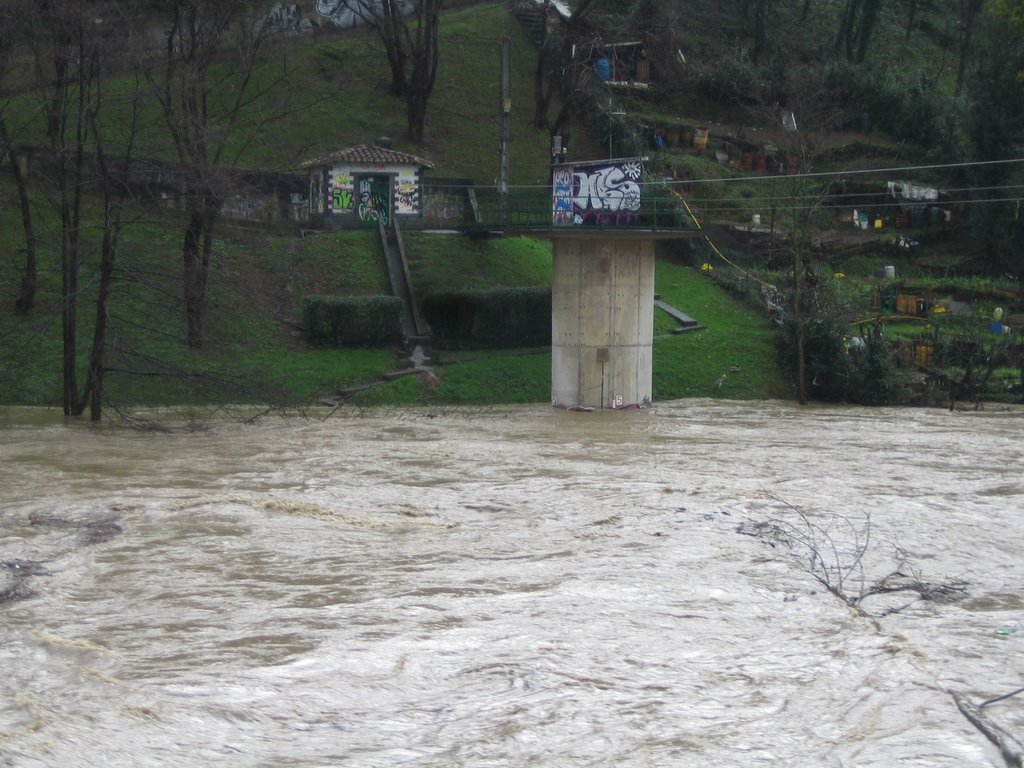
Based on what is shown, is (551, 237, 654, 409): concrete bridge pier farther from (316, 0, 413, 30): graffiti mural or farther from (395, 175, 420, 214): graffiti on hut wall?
(316, 0, 413, 30): graffiti mural

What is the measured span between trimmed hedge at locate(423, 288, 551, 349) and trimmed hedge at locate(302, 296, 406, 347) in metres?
1.96

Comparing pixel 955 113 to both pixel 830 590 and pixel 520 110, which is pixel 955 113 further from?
pixel 830 590

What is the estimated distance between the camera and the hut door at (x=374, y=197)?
4822 cm

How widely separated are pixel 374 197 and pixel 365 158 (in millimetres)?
1640

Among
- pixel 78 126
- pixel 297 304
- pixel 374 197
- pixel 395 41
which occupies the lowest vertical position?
pixel 297 304

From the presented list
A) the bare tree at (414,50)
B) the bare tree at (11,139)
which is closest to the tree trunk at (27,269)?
the bare tree at (11,139)

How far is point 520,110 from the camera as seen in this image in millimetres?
63312

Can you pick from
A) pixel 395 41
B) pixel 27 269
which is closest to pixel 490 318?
pixel 27 269

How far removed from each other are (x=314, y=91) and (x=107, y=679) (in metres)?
52.1

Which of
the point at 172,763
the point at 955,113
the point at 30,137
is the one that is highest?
the point at 955,113

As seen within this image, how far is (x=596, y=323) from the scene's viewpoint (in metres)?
35.8

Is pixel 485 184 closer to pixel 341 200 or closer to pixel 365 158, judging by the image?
pixel 365 158

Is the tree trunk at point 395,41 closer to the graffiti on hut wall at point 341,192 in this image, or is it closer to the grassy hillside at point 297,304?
the grassy hillside at point 297,304

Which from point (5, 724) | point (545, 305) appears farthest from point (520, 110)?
point (5, 724)
